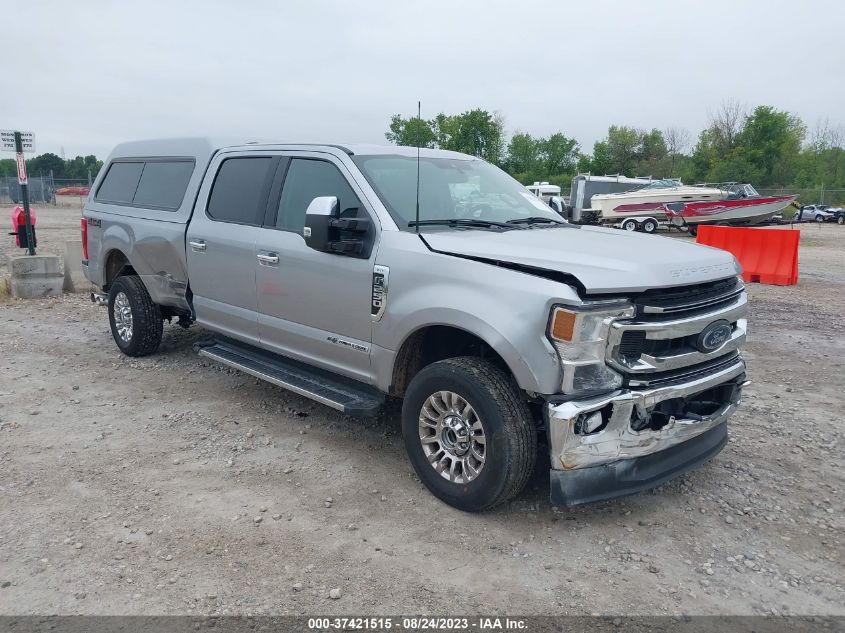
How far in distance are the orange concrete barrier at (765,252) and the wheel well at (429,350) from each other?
9541 millimetres

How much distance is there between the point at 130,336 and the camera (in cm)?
668

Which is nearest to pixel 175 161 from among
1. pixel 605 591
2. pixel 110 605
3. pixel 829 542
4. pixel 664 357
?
pixel 110 605

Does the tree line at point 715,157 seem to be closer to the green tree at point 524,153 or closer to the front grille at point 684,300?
the green tree at point 524,153

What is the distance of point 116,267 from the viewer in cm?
692

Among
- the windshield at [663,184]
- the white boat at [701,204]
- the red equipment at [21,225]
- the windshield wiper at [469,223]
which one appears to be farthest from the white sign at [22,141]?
the windshield at [663,184]

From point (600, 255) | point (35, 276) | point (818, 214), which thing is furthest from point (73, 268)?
point (818, 214)

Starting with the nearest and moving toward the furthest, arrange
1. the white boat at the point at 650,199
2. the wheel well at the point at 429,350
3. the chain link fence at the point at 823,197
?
the wheel well at the point at 429,350 < the white boat at the point at 650,199 < the chain link fence at the point at 823,197

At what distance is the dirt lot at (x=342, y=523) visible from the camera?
3.05 m

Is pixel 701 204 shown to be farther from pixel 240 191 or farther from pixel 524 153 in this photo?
pixel 524 153

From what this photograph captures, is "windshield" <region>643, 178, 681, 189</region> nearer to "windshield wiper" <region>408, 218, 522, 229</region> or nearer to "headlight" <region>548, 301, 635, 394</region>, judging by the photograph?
"windshield wiper" <region>408, 218, 522, 229</region>

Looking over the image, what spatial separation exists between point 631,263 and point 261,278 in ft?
8.75

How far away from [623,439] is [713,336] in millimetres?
813

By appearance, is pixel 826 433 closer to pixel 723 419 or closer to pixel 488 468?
pixel 723 419

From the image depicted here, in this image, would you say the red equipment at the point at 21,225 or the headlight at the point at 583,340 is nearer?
the headlight at the point at 583,340
